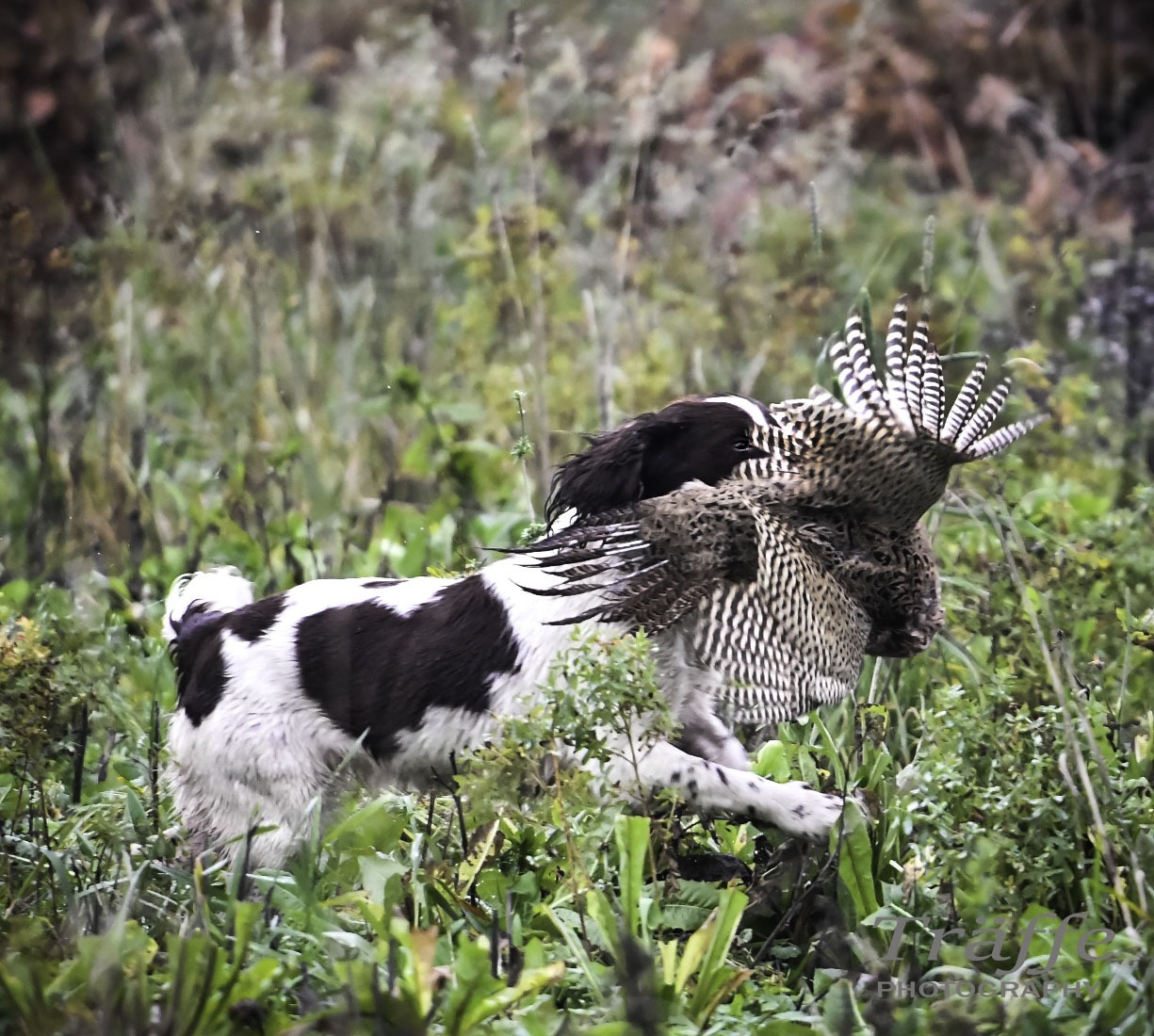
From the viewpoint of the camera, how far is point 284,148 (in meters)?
8.38

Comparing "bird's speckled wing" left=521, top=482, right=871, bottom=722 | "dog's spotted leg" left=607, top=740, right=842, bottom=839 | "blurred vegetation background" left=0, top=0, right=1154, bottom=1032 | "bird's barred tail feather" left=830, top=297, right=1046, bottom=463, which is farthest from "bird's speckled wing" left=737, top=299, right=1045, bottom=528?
"dog's spotted leg" left=607, top=740, right=842, bottom=839

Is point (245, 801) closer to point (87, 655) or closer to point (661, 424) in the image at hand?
point (87, 655)

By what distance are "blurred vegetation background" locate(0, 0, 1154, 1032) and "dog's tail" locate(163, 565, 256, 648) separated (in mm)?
261

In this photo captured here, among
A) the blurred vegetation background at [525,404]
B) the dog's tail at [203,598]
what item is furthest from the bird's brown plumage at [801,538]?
the dog's tail at [203,598]

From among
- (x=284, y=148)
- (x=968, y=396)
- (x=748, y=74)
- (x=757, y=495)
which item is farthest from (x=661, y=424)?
(x=748, y=74)

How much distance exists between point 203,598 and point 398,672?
0.75m

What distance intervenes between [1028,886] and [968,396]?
1.04 m

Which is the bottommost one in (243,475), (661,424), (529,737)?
(243,475)

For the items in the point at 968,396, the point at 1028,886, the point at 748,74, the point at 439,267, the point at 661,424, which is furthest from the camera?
the point at 748,74

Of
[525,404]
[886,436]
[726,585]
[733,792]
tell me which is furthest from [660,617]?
[525,404]

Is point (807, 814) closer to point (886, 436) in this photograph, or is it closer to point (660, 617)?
point (660, 617)

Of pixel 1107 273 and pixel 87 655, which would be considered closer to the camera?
pixel 87 655

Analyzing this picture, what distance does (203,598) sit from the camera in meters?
4.52

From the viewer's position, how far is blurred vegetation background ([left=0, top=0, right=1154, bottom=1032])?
3.22 m
